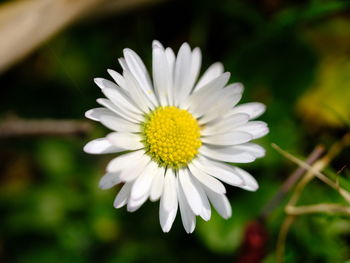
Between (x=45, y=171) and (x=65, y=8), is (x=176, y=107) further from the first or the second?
(x=45, y=171)

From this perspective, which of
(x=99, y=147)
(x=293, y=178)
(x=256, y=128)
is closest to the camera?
(x=99, y=147)

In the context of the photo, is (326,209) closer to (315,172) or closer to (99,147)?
(315,172)

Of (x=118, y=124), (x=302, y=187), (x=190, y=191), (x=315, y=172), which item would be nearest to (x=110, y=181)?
(x=118, y=124)

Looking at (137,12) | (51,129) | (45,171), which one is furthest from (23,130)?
(137,12)

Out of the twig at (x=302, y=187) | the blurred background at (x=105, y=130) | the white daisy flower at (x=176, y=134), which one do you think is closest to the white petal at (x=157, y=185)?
the white daisy flower at (x=176, y=134)

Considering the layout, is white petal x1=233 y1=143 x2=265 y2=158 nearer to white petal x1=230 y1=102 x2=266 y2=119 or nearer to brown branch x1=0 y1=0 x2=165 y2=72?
white petal x1=230 y1=102 x2=266 y2=119

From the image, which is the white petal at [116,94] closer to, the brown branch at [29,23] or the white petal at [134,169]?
the white petal at [134,169]
